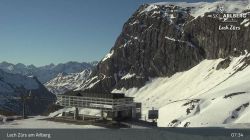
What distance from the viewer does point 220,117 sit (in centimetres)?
16775

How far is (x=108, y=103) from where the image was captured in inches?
4026

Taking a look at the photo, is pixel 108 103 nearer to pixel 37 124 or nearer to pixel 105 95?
pixel 105 95

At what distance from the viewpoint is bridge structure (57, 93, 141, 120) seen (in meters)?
102

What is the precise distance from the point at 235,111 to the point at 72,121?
3210 inches

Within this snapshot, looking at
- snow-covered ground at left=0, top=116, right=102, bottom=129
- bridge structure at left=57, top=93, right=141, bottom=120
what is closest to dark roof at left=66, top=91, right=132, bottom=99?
bridge structure at left=57, top=93, right=141, bottom=120

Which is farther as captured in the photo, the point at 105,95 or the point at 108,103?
the point at 105,95

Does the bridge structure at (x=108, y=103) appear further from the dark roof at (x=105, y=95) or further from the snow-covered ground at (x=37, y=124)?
the snow-covered ground at (x=37, y=124)

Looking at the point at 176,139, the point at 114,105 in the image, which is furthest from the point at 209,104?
the point at 176,139

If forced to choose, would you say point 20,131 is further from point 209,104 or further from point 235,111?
point 209,104

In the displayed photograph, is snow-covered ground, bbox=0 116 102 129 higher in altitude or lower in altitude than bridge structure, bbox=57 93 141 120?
lower

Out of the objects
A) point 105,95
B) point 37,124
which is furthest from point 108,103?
point 37,124

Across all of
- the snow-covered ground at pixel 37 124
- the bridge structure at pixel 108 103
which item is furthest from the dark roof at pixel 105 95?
the snow-covered ground at pixel 37 124

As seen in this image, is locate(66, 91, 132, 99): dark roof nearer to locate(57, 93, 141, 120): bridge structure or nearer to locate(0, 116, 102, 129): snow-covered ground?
locate(57, 93, 141, 120): bridge structure

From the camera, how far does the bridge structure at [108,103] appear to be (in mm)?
102062
